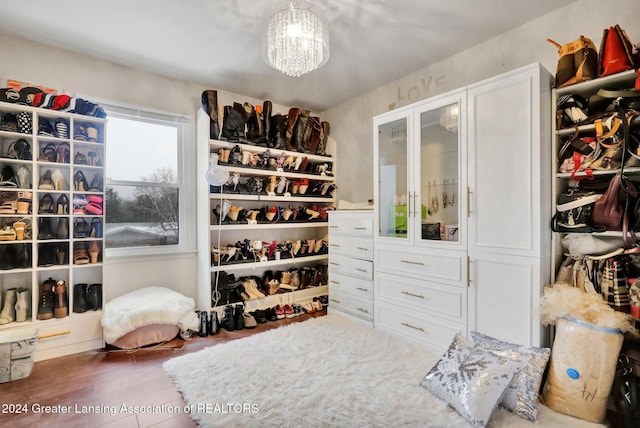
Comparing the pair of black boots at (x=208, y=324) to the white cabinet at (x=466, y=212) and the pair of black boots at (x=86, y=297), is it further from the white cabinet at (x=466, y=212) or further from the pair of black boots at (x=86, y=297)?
the white cabinet at (x=466, y=212)

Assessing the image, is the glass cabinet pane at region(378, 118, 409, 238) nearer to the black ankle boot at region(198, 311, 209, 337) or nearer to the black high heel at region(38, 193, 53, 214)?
the black ankle boot at region(198, 311, 209, 337)

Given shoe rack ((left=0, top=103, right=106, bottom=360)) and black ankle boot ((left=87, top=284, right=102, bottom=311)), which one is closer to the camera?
shoe rack ((left=0, top=103, right=106, bottom=360))

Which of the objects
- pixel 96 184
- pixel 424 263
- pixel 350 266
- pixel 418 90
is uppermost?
pixel 418 90

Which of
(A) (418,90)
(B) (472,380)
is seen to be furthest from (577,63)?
(B) (472,380)

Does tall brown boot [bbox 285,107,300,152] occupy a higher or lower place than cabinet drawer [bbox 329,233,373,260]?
higher

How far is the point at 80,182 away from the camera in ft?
8.56

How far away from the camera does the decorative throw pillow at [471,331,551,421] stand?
167 cm

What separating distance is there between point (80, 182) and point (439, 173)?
3040 mm

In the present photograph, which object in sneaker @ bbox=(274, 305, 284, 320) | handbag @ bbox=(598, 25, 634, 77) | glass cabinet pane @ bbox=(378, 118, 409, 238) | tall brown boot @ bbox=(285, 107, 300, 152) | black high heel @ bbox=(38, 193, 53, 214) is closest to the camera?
handbag @ bbox=(598, 25, 634, 77)

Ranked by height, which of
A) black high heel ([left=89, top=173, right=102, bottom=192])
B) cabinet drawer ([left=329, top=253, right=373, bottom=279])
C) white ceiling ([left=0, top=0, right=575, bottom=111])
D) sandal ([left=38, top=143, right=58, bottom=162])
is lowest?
cabinet drawer ([left=329, top=253, right=373, bottom=279])

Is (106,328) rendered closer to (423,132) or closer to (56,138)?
(56,138)

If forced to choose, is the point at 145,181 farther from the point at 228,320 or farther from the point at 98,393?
the point at 98,393

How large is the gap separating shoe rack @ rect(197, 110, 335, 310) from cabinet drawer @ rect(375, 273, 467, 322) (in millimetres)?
1258

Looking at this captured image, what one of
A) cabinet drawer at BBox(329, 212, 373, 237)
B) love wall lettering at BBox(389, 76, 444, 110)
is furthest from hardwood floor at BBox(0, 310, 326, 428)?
love wall lettering at BBox(389, 76, 444, 110)
